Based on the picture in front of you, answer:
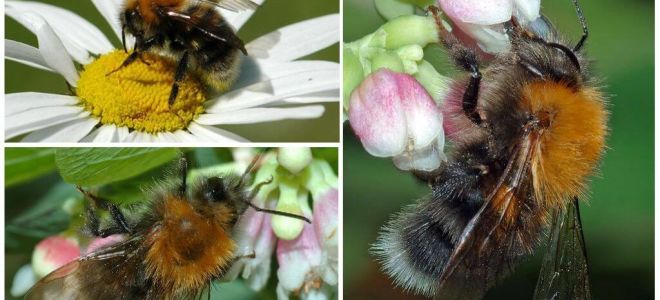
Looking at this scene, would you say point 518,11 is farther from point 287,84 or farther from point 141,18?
point 141,18

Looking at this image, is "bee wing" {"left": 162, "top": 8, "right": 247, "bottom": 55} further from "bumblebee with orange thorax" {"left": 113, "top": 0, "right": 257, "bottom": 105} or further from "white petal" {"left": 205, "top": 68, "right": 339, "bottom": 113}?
"white petal" {"left": 205, "top": 68, "right": 339, "bottom": 113}

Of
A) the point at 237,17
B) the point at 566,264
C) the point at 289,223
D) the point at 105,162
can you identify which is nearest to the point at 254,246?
the point at 289,223

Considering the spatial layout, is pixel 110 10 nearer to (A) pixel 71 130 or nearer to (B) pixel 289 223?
(A) pixel 71 130

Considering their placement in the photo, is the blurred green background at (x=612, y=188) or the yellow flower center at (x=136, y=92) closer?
the yellow flower center at (x=136, y=92)

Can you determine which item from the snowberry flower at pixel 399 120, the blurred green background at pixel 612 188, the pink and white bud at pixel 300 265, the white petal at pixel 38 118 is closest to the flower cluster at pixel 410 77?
the snowberry flower at pixel 399 120

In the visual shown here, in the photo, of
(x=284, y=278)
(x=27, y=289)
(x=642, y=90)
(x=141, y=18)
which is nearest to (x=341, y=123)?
(x=284, y=278)

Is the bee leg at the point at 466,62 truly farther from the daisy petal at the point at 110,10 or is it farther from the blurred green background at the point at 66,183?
the daisy petal at the point at 110,10

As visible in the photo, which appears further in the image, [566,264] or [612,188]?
[612,188]
